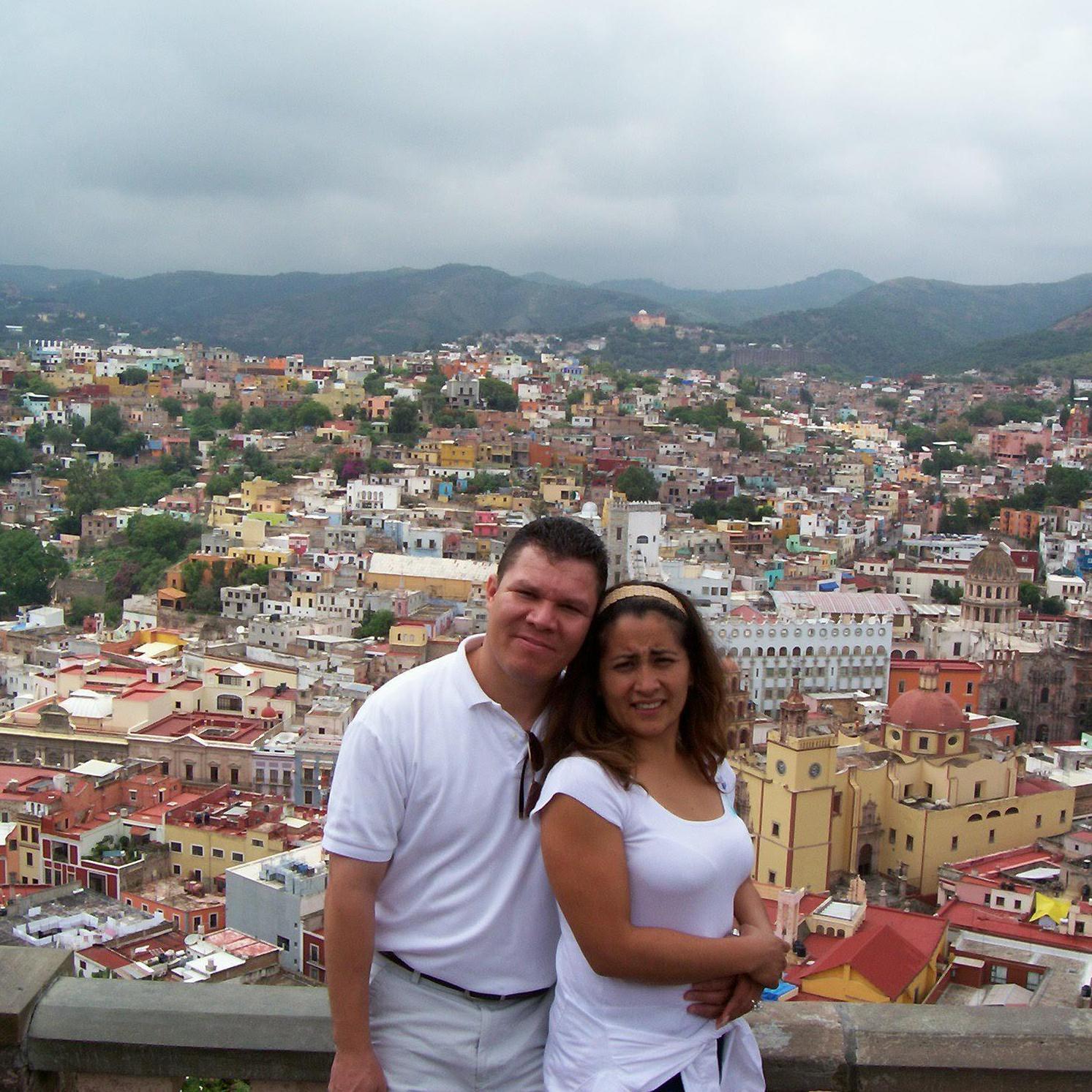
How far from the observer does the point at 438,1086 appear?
2.13 metres

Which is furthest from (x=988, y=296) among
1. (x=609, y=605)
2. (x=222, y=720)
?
(x=609, y=605)

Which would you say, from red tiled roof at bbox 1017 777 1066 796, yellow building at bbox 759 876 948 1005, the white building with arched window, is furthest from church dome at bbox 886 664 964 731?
the white building with arched window

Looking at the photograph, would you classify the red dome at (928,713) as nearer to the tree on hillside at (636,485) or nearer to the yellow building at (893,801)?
the yellow building at (893,801)

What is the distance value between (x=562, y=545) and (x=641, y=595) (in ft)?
0.49

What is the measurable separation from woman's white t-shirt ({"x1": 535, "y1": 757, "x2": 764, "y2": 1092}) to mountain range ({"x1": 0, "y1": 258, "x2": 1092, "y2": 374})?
3262 inches

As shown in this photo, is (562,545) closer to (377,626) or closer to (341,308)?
(377,626)

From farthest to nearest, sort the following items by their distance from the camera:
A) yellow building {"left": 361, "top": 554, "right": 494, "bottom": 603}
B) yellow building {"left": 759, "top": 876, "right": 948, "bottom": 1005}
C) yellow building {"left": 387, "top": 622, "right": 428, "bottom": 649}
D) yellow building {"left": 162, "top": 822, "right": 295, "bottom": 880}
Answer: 1. yellow building {"left": 361, "top": 554, "right": 494, "bottom": 603}
2. yellow building {"left": 387, "top": 622, "right": 428, "bottom": 649}
3. yellow building {"left": 162, "top": 822, "right": 295, "bottom": 880}
4. yellow building {"left": 759, "top": 876, "right": 948, "bottom": 1005}

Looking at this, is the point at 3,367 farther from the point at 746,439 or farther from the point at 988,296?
the point at 988,296

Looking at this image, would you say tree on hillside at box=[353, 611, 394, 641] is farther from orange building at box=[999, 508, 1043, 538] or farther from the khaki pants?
the khaki pants

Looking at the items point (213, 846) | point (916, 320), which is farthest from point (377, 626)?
point (916, 320)

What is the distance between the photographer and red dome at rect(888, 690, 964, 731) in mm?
16562

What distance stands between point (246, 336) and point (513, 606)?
385 feet

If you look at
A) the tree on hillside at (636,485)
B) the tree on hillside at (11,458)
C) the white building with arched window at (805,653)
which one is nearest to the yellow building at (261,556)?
the tree on hillside at (636,485)

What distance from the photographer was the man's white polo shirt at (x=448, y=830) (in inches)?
82.6
